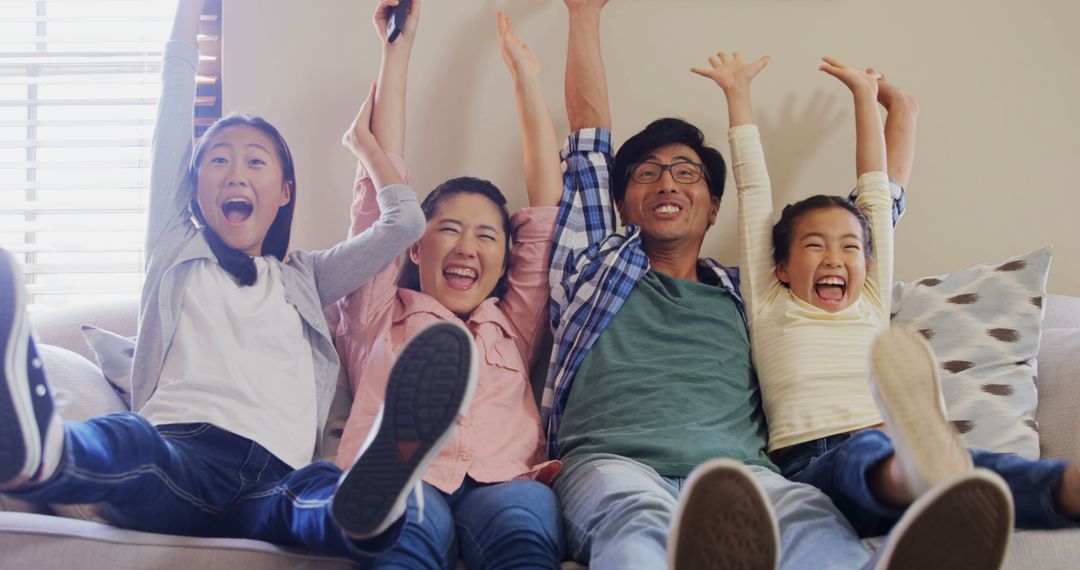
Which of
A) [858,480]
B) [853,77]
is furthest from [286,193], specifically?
[853,77]

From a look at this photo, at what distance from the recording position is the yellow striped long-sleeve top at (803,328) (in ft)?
5.29

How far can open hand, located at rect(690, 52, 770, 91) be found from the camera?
1.98m

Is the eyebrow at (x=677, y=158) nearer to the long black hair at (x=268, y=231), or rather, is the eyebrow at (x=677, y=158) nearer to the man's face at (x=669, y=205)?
the man's face at (x=669, y=205)

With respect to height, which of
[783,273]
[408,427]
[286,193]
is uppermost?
[286,193]

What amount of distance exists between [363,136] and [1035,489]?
137 cm

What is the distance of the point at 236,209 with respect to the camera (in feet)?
5.44

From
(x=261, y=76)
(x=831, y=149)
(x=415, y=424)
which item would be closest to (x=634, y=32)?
(x=831, y=149)

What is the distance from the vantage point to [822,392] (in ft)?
5.34

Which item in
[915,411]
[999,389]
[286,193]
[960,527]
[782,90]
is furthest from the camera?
[782,90]

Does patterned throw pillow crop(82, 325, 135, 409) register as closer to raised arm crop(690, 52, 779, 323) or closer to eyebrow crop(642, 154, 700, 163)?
eyebrow crop(642, 154, 700, 163)

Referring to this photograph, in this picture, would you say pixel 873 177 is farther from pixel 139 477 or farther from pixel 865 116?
pixel 139 477

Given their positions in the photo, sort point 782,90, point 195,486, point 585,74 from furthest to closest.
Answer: point 782,90
point 585,74
point 195,486

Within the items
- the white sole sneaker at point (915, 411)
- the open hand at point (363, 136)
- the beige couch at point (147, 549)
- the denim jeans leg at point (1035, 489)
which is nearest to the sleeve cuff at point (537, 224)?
the open hand at point (363, 136)

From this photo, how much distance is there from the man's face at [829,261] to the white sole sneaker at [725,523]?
0.82m
